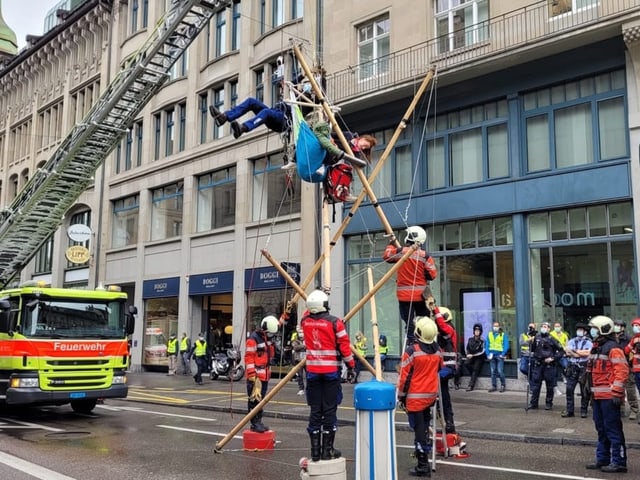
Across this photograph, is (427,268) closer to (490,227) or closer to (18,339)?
(18,339)

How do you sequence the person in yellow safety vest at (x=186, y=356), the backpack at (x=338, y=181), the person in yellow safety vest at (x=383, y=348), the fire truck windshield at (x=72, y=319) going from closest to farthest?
the backpack at (x=338, y=181) < the fire truck windshield at (x=72, y=319) < the person in yellow safety vest at (x=383, y=348) < the person in yellow safety vest at (x=186, y=356)

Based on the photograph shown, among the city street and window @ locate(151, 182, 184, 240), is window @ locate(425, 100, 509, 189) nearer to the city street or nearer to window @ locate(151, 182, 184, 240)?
the city street

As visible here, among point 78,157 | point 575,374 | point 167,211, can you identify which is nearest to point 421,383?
point 575,374

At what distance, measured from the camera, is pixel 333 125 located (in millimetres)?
8961

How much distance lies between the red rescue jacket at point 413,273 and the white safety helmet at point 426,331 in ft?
2.13

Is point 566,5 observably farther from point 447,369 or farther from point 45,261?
point 45,261

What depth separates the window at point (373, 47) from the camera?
21.2 meters

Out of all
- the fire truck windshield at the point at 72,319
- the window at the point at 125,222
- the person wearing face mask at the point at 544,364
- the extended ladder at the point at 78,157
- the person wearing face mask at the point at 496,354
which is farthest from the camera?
the window at the point at 125,222

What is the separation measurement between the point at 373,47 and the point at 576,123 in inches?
292

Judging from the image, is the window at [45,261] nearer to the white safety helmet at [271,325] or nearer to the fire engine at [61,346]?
the fire engine at [61,346]

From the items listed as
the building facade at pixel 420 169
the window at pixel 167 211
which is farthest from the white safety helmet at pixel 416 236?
the window at pixel 167 211

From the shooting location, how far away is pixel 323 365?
7.84 m

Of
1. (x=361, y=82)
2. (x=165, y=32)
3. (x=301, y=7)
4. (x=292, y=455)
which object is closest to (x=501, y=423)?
(x=292, y=455)

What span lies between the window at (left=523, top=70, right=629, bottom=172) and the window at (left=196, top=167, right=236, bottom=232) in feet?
43.8
